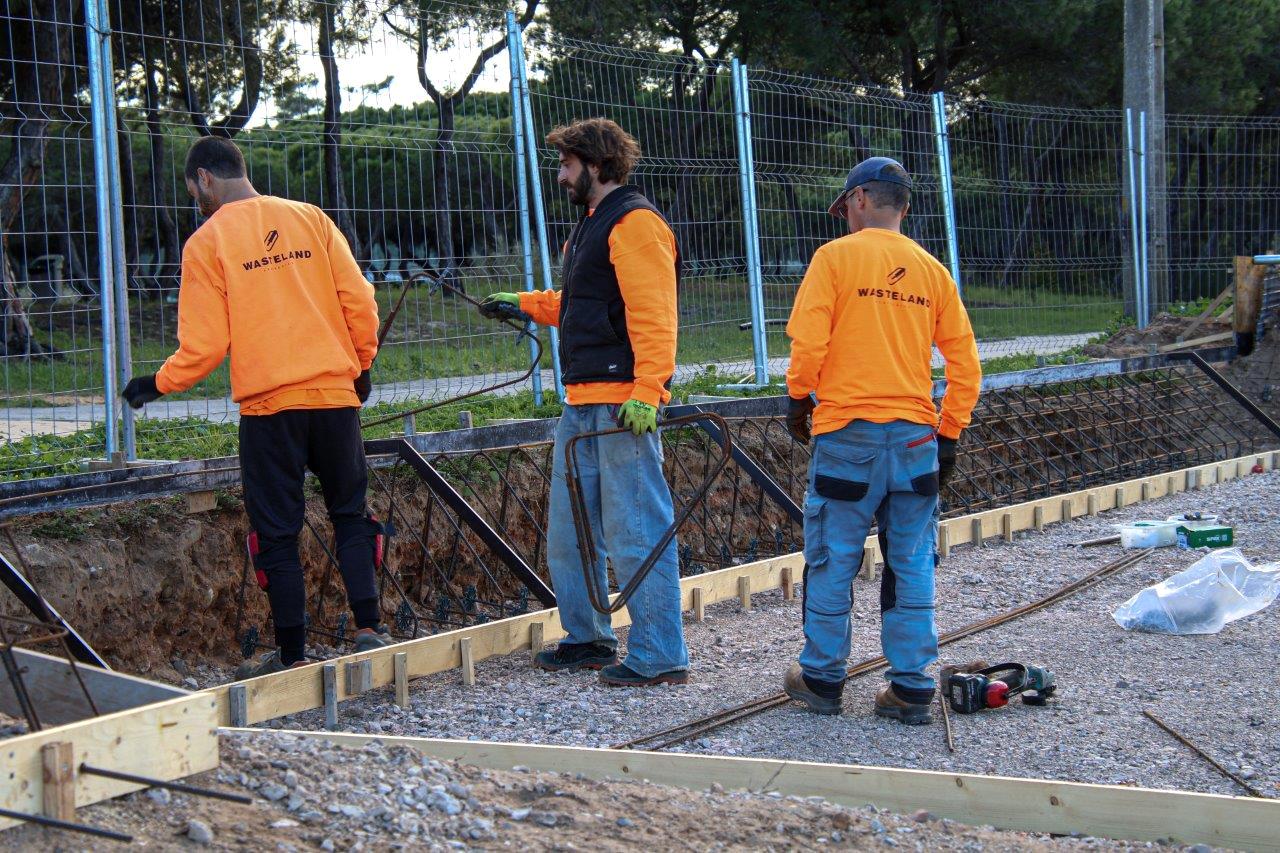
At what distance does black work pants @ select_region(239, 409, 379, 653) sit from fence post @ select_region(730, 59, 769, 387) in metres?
5.40

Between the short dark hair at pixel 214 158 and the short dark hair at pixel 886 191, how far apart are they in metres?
2.32

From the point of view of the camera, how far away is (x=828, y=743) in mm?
4758

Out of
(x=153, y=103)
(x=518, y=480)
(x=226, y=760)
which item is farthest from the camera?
(x=518, y=480)

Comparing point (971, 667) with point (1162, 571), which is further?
point (1162, 571)

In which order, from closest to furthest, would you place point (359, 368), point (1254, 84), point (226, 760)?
point (226, 760) < point (359, 368) < point (1254, 84)

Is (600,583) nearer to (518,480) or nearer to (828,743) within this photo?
(828,743)

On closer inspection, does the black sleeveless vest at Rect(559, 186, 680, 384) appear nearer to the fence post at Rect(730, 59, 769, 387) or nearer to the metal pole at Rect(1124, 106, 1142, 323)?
the fence post at Rect(730, 59, 769, 387)

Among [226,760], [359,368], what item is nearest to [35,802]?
[226,760]

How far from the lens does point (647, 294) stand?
5031mm

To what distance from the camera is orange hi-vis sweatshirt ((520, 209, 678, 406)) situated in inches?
198

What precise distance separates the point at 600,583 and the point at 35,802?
8.49ft

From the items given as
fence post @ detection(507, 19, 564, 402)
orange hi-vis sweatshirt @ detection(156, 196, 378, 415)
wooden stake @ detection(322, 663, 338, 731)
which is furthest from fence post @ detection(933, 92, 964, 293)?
wooden stake @ detection(322, 663, 338, 731)

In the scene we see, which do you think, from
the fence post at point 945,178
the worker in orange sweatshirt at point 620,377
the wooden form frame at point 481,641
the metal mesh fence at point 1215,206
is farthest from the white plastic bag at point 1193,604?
the metal mesh fence at point 1215,206

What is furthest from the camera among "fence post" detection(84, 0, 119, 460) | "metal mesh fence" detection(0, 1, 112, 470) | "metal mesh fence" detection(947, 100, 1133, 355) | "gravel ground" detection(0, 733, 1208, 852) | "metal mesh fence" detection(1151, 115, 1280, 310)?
"metal mesh fence" detection(1151, 115, 1280, 310)
